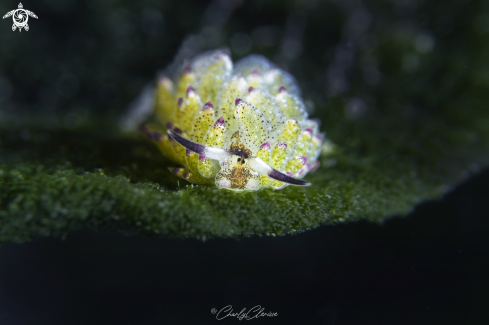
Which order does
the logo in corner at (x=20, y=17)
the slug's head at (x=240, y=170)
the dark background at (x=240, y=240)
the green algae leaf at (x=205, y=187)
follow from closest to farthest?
the green algae leaf at (x=205, y=187), the slug's head at (x=240, y=170), the dark background at (x=240, y=240), the logo in corner at (x=20, y=17)

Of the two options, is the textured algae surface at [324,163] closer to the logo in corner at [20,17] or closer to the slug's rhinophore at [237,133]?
the slug's rhinophore at [237,133]

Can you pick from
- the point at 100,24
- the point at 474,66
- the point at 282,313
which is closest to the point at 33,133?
the point at 100,24

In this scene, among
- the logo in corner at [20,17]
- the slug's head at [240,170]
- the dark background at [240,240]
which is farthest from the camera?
the logo in corner at [20,17]

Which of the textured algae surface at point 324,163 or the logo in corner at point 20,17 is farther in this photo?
the logo in corner at point 20,17

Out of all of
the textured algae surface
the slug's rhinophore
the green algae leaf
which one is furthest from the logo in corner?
the slug's rhinophore
